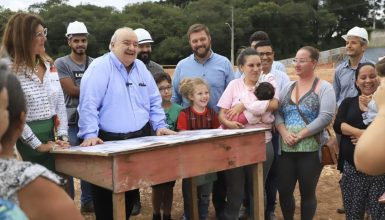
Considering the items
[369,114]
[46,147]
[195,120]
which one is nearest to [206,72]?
[195,120]

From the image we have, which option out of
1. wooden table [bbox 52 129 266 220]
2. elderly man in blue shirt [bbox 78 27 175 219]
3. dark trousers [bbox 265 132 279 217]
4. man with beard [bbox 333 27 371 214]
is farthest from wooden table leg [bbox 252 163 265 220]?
man with beard [bbox 333 27 371 214]

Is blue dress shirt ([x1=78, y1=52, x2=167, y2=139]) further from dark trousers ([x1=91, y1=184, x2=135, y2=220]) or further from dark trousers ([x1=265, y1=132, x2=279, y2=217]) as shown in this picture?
dark trousers ([x1=265, y1=132, x2=279, y2=217])

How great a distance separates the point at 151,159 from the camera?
10.7ft

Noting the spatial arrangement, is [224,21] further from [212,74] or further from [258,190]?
[258,190]

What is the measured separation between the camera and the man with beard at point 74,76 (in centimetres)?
502

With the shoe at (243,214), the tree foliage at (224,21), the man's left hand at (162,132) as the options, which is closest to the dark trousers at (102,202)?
the man's left hand at (162,132)

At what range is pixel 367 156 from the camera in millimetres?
1697

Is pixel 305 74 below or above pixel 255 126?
above

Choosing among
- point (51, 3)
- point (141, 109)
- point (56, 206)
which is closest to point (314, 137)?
point (141, 109)

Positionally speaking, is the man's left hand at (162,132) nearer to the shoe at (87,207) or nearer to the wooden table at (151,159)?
the wooden table at (151,159)

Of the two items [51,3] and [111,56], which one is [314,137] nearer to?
[111,56]

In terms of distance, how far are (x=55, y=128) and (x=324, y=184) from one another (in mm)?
4288

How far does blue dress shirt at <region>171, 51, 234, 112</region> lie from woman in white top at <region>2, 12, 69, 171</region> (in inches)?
67.5

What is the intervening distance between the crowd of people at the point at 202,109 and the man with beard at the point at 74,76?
0.04ft
